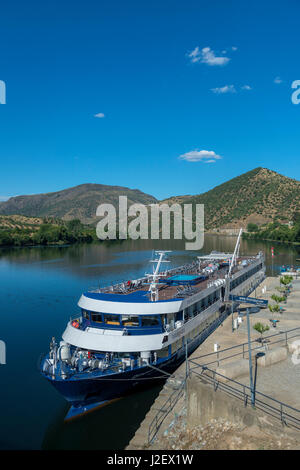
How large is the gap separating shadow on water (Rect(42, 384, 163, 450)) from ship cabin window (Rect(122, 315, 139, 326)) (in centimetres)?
417

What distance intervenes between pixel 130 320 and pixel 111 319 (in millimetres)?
1254

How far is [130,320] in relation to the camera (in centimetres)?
2256

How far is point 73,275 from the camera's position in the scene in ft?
229

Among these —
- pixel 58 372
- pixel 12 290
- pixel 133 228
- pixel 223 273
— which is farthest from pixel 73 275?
pixel 133 228

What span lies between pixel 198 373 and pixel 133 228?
591 ft

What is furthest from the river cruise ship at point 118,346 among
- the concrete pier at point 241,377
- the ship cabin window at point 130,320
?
the concrete pier at point 241,377

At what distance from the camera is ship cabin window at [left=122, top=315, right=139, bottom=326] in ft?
73.7

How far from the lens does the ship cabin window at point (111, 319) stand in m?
22.6

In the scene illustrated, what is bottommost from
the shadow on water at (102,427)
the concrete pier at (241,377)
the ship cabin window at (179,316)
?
the shadow on water at (102,427)

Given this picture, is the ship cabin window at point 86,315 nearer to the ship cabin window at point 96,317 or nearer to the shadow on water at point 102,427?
the ship cabin window at point 96,317

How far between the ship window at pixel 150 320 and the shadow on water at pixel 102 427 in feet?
13.8

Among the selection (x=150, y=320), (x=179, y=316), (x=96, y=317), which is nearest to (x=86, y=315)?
(x=96, y=317)

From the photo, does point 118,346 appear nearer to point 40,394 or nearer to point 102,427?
point 102,427
